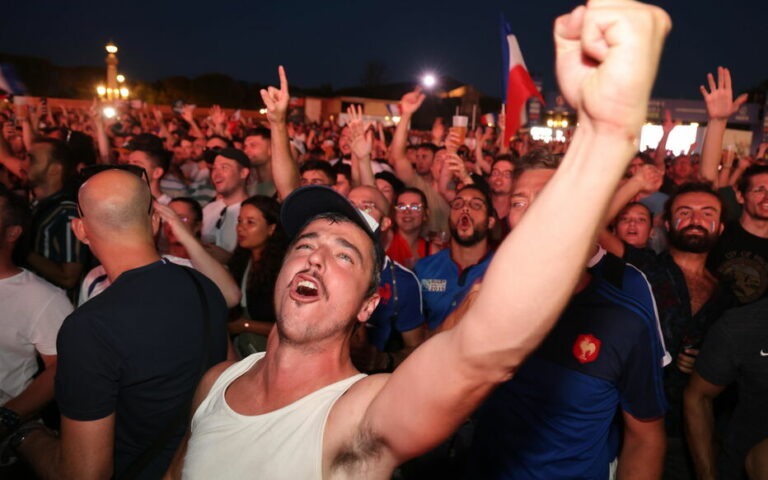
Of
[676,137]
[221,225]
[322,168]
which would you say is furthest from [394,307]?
[676,137]

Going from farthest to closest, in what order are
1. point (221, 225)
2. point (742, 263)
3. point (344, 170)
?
1. point (344, 170)
2. point (221, 225)
3. point (742, 263)

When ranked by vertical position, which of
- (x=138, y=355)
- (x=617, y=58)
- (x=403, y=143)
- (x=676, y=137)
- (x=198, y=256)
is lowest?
(x=138, y=355)

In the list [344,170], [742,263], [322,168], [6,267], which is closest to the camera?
[6,267]

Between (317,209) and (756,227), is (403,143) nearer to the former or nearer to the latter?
(756,227)

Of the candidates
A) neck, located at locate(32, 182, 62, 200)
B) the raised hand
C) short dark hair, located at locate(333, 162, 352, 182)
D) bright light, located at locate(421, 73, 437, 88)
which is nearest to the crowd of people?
neck, located at locate(32, 182, 62, 200)

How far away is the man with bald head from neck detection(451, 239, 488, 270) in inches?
88.0

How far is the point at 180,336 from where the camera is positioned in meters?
2.40

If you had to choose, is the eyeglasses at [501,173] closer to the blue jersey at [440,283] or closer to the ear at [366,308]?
the blue jersey at [440,283]

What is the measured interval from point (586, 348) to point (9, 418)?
2.82 meters

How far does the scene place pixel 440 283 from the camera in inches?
172

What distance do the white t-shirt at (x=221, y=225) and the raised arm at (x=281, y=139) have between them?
103 centimetres

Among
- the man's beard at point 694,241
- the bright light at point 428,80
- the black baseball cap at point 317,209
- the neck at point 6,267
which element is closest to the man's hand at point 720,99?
the man's beard at point 694,241

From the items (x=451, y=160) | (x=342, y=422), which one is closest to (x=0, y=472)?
(x=342, y=422)

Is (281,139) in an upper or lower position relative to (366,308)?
upper
